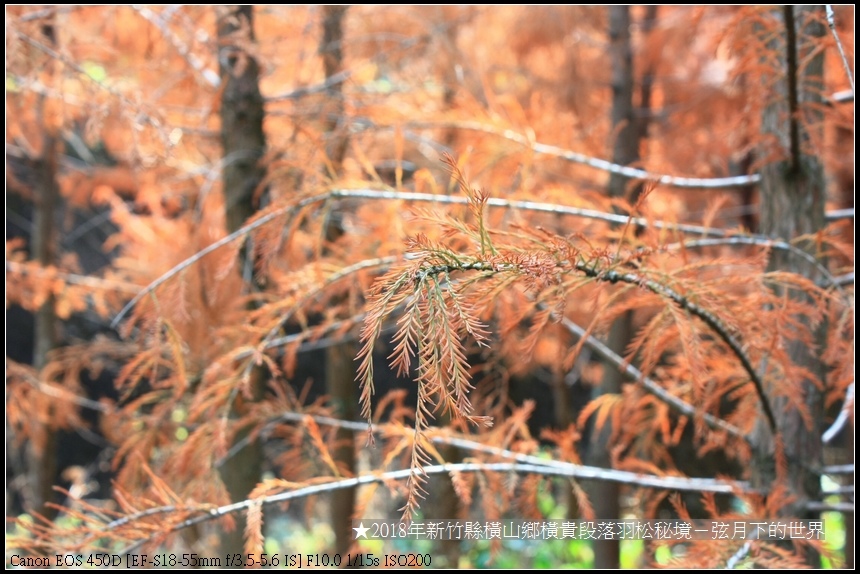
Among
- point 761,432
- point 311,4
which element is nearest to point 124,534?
point 761,432

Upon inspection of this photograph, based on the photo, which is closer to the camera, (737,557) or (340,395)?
(737,557)

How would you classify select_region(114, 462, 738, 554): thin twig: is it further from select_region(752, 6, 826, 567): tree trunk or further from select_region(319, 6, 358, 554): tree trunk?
select_region(319, 6, 358, 554): tree trunk

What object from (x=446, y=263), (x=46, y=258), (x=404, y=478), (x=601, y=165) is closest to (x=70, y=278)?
(x=46, y=258)

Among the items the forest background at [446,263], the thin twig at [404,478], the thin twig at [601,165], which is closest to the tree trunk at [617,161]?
the forest background at [446,263]

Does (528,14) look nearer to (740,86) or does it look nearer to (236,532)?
(740,86)

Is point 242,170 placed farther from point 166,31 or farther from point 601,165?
point 601,165

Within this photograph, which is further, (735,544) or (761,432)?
(761,432)

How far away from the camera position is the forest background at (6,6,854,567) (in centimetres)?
199

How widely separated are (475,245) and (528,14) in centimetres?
464

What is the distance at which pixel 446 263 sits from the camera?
1433mm

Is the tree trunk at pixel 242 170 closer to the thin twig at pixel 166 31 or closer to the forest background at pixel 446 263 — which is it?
the forest background at pixel 446 263

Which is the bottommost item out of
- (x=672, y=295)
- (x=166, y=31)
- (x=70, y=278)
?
(x=672, y=295)

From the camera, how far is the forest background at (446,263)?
1.99m

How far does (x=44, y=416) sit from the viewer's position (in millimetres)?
4621
